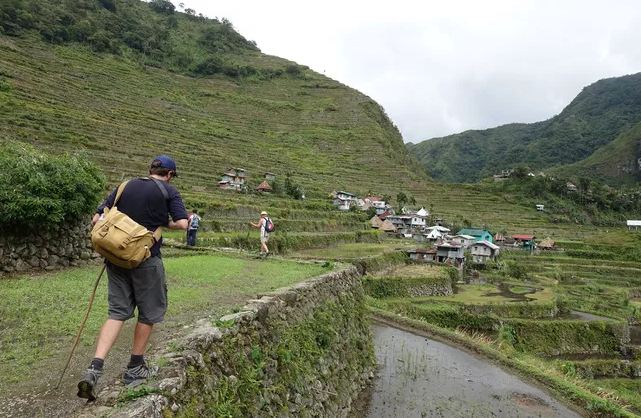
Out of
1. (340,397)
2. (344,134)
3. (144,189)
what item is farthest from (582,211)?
(144,189)

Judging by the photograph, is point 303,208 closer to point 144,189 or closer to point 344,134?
point 144,189

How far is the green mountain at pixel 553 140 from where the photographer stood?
154375 mm

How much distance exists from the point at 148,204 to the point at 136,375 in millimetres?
1590

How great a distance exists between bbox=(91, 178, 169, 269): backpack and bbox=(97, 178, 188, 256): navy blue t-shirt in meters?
0.14

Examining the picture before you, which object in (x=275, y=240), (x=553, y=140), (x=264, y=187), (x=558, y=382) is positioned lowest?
(x=558, y=382)

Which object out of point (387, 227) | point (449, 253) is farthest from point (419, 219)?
point (449, 253)

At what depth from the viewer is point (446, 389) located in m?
12.2

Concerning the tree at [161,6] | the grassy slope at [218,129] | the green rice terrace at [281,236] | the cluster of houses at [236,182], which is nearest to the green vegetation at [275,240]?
the green rice terrace at [281,236]

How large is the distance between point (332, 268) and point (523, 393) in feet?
21.8

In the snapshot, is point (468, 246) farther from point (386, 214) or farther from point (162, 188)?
point (162, 188)

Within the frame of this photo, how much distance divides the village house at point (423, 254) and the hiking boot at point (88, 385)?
38.2 metres

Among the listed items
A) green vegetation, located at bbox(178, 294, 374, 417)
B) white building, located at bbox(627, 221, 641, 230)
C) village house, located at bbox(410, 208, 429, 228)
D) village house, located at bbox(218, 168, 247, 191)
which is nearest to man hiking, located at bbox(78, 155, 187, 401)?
green vegetation, located at bbox(178, 294, 374, 417)

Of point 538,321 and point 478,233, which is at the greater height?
point 478,233

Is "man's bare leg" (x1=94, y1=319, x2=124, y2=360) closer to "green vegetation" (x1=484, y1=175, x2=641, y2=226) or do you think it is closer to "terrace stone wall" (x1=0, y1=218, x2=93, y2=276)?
"terrace stone wall" (x1=0, y1=218, x2=93, y2=276)
